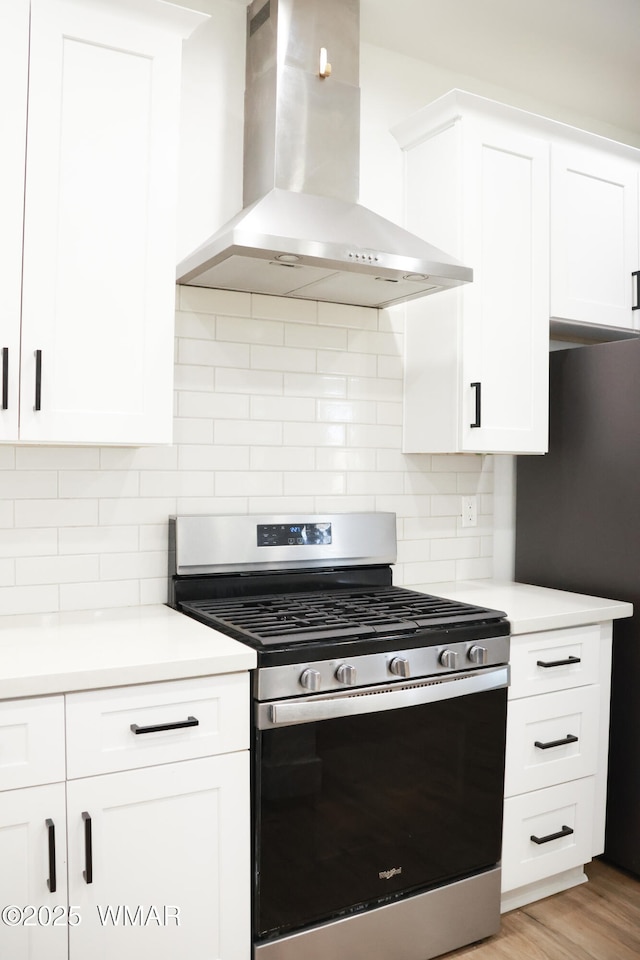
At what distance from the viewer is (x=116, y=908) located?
5.73 feet

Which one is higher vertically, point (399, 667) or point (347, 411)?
point (347, 411)

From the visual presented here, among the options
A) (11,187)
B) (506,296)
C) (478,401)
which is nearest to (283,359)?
(478,401)

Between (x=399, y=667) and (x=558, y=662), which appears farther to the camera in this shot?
(x=558, y=662)

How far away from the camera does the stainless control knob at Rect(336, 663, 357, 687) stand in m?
1.97

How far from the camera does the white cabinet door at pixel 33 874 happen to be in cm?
163

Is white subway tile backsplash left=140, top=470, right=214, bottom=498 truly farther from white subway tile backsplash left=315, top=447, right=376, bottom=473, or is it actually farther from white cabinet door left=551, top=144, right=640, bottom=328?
white cabinet door left=551, top=144, right=640, bottom=328

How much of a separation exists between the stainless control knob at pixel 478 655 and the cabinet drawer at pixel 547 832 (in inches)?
18.8

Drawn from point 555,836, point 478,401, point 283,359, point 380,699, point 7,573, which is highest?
point 283,359

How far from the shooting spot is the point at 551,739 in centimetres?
247

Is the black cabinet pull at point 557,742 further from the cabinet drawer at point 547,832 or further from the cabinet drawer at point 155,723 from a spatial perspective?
the cabinet drawer at point 155,723

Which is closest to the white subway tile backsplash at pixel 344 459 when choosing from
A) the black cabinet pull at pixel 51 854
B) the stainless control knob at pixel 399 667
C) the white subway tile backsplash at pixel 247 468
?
the white subway tile backsplash at pixel 247 468

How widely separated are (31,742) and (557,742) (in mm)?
1601

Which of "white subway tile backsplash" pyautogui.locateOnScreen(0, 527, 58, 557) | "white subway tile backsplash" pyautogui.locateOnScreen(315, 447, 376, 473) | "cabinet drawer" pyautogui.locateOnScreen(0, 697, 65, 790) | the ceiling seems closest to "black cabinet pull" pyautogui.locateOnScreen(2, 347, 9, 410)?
"white subway tile backsplash" pyautogui.locateOnScreen(0, 527, 58, 557)

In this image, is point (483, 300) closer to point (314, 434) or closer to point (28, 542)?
point (314, 434)
